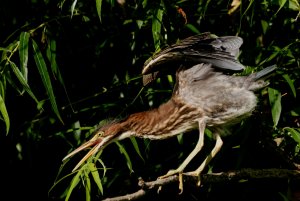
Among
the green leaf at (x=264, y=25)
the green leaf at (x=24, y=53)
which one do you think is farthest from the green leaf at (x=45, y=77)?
the green leaf at (x=264, y=25)

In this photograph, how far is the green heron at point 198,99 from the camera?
3168mm

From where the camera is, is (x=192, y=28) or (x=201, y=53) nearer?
(x=201, y=53)

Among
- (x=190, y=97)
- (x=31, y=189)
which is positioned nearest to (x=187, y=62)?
(x=190, y=97)

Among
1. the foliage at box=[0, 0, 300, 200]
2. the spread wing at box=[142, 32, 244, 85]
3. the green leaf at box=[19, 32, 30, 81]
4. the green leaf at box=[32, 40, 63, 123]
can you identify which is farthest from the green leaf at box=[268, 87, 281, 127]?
the green leaf at box=[19, 32, 30, 81]

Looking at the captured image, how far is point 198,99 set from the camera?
10.9 ft

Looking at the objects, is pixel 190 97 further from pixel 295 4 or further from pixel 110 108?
pixel 295 4

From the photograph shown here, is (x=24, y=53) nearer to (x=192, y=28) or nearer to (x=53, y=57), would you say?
(x=53, y=57)

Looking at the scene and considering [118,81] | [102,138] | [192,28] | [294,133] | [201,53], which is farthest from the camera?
[118,81]

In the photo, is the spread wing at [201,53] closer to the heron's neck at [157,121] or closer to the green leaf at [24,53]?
the heron's neck at [157,121]

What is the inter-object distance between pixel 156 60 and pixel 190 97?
35cm

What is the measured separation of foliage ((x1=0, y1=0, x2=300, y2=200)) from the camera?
11.6 feet

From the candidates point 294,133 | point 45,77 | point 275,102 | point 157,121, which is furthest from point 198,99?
point 45,77

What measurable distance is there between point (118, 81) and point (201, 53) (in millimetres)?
765

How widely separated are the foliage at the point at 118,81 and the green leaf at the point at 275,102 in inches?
0.9
